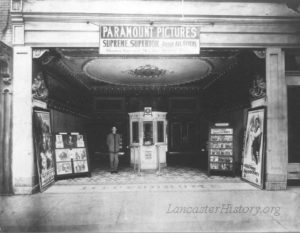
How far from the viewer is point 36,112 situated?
6793mm

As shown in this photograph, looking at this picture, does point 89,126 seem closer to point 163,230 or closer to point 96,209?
point 96,209

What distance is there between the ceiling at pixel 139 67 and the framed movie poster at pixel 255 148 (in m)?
1.87

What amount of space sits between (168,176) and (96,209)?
13.5 feet

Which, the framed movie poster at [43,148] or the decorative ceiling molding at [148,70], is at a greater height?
the decorative ceiling molding at [148,70]

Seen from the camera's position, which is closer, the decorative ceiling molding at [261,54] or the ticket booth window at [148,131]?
the decorative ceiling molding at [261,54]

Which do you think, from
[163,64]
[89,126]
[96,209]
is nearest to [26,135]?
[96,209]

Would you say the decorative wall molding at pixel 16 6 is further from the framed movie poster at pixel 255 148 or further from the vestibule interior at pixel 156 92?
the framed movie poster at pixel 255 148

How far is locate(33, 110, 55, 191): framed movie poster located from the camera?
666cm

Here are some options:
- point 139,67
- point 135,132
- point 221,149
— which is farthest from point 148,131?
point 221,149

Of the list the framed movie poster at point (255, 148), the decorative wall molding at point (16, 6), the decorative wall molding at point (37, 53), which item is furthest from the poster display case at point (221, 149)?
the decorative wall molding at point (16, 6)

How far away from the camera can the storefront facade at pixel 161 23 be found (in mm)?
6594

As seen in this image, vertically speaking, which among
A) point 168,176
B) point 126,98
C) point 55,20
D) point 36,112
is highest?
point 55,20

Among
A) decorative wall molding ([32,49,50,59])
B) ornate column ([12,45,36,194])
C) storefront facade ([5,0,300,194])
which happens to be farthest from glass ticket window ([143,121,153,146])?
decorative wall molding ([32,49,50,59])

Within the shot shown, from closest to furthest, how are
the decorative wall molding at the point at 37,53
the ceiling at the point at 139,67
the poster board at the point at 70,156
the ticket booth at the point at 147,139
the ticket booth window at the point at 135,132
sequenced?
the decorative wall molding at the point at 37,53, the ceiling at the point at 139,67, the poster board at the point at 70,156, the ticket booth at the point at 147,139, the ticket booth window at the point at 135,132
